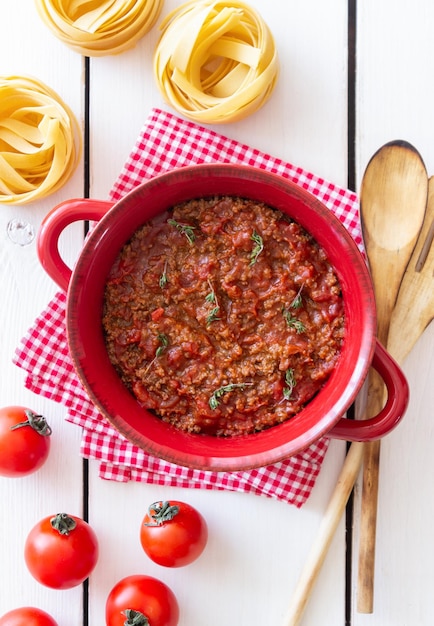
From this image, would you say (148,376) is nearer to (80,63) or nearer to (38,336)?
(38,336)

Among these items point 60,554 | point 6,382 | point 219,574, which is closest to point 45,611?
point 60,554

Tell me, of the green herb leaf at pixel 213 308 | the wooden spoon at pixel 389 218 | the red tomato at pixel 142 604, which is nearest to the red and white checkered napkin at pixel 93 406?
the wooden spoon at pixel 389 218

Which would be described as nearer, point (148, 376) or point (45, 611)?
point (148, 376)

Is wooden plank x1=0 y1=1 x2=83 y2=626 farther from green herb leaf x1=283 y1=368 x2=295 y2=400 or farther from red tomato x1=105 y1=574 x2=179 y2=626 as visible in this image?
green herb leaf x1=283 y1=368 x2=295 y2=400

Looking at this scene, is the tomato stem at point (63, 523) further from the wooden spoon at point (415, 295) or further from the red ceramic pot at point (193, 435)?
the wooden spoon at point (415, 295)

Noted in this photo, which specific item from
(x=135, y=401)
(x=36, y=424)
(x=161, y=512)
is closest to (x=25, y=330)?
(x=36, y=424)

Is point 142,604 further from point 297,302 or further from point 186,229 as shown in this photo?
point 186,229
